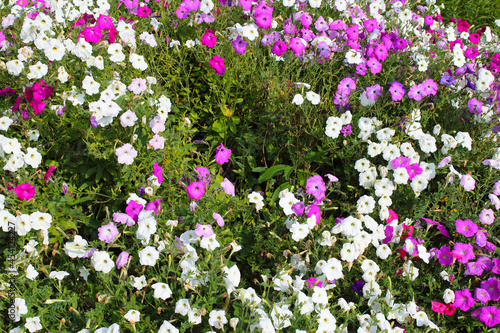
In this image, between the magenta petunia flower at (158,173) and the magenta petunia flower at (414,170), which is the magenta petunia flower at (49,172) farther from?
the magenta petunia flower at (414,170)

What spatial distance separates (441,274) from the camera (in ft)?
8.50

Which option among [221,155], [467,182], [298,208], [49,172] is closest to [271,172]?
[221,155]

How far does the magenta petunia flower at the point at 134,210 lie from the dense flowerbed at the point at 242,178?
10 mm

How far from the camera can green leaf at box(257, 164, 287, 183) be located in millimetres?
3178

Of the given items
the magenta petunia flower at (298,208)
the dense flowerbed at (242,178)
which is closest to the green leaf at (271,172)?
the dense flowerbed at (242,178)

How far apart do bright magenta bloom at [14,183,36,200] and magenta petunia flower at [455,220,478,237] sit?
283 cm

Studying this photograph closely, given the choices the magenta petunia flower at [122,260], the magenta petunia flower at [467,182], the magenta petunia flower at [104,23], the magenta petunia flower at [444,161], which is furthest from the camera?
the magenta petunia flower at [104,23]

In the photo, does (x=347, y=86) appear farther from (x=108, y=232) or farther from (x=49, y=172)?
(x=49, y=172)

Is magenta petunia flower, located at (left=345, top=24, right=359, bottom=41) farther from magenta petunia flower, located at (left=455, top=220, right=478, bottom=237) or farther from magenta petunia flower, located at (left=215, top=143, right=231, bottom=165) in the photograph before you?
magenta petunia flower, located at (left=455, top=220, right=478, bottom=237)

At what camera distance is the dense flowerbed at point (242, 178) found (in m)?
2.29

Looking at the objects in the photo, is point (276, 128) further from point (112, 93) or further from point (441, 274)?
point (441, 274)

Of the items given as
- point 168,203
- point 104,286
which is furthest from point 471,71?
point 104,286

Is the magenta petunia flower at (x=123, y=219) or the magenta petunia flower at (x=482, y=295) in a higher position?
the magenta petunia flower at (x=482, y=295)

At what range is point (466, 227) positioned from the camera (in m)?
2.70
